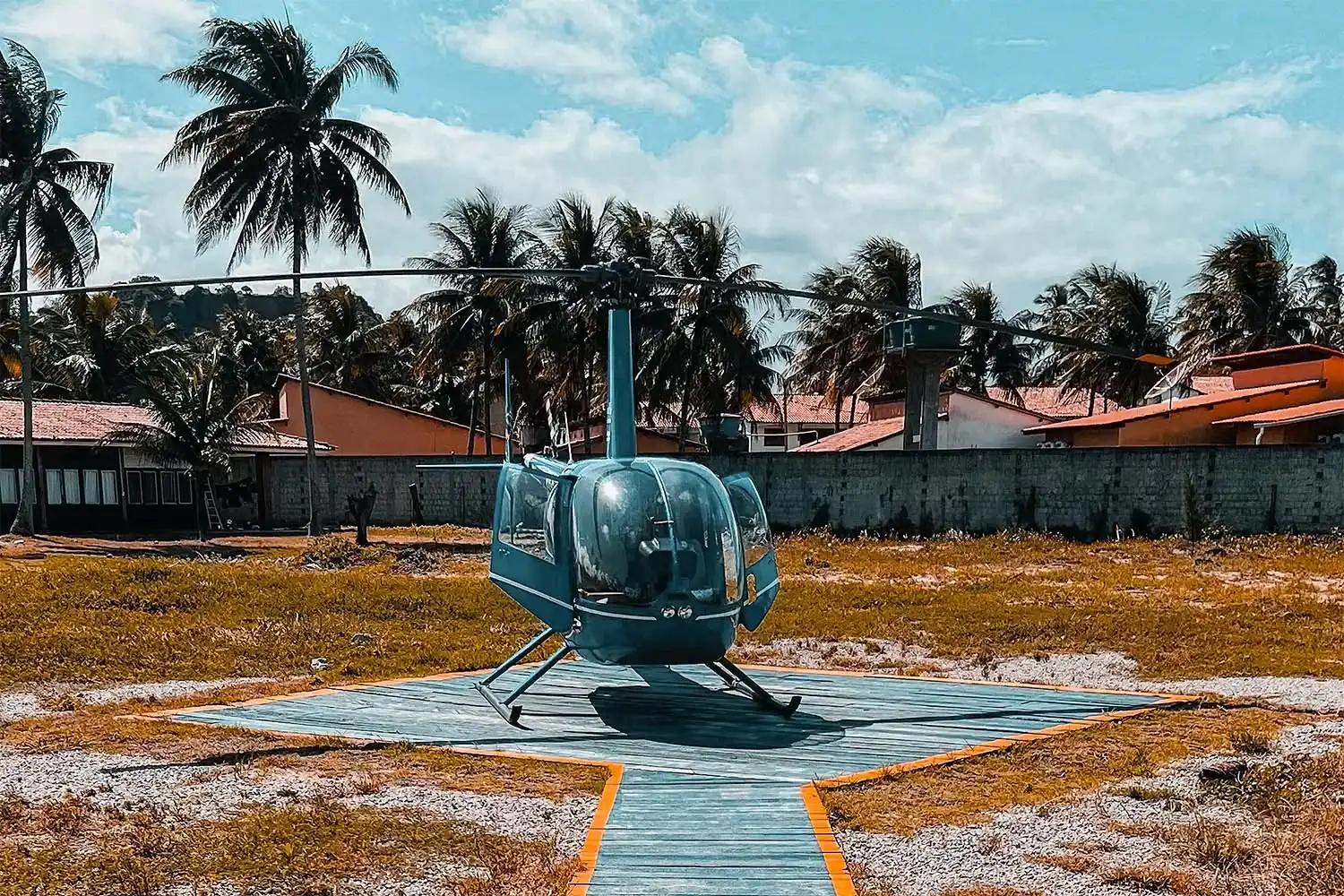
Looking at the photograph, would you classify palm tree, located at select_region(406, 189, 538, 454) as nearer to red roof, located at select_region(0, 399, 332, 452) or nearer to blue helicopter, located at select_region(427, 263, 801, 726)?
red roof, located at select_region(0, 399, 332, 452)

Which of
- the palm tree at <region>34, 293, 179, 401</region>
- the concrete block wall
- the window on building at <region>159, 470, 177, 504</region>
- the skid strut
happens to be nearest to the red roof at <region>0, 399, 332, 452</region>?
the window on building at <region>159, 470, 177, 504</region>

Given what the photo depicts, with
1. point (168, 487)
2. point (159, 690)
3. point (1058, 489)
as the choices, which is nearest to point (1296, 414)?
point (1058, 489)

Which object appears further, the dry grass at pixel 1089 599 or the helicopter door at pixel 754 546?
the dry grass at pixel 1089 599

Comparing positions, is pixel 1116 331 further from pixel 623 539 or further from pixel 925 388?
pixel 623 539

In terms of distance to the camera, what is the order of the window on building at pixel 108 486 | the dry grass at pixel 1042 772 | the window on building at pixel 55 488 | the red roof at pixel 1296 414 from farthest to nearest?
1. the window on building at pixel 108 486
2. the window on building at pixel 55 488
3. the red roof at pixel 1296 414
4. the dry grass at pixel 1042 772

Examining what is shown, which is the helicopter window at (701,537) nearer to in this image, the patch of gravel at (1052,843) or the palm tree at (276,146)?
the patch of gravel at (1052,843)

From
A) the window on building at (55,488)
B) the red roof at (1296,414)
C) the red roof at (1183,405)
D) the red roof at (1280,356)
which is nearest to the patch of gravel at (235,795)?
the red roof at (1296,414)
